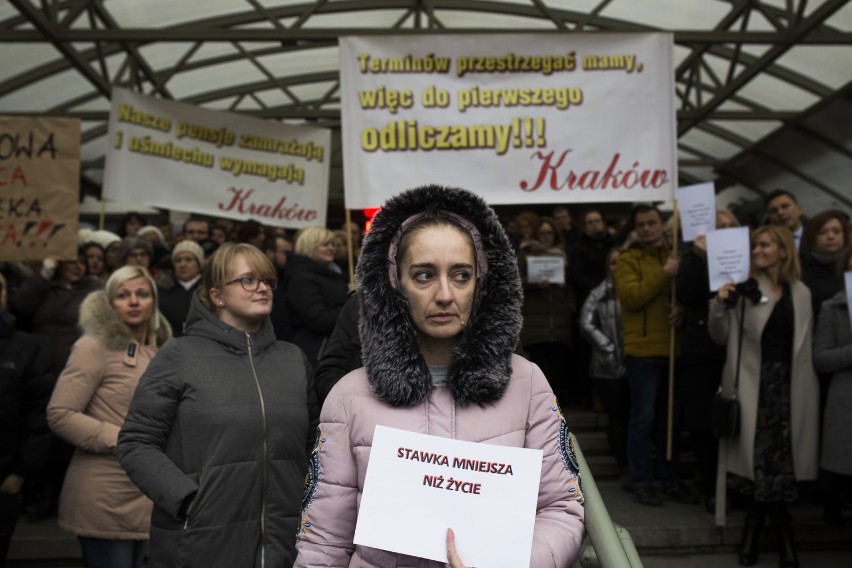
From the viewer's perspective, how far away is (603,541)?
7.27 feet

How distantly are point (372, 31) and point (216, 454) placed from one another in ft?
19.2

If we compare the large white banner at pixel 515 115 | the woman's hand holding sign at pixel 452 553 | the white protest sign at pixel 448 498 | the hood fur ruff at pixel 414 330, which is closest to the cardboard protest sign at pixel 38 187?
the large white banner at pixel 515 115

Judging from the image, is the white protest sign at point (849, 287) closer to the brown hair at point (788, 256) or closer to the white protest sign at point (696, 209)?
the brown hair at point (788, 256)

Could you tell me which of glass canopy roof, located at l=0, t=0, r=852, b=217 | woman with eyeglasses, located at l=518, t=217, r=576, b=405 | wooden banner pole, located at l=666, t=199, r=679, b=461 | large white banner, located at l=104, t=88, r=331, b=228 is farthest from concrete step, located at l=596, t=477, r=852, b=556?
glass canopy roof, located at l=0, t=0, r=852, b=217

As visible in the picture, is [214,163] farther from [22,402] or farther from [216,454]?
[216,454]

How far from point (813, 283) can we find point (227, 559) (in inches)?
156

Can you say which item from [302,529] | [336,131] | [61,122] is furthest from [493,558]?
[336,131]

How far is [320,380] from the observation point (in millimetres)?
3732

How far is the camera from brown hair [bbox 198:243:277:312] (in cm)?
341

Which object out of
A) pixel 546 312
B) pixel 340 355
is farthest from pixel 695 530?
pixel 340 355

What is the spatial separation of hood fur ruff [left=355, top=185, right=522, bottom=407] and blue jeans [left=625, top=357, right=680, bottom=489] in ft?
13.2

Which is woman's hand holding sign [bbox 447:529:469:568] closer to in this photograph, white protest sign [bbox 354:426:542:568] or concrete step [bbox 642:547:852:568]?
white protest sign [bbox 354:426:542:568]

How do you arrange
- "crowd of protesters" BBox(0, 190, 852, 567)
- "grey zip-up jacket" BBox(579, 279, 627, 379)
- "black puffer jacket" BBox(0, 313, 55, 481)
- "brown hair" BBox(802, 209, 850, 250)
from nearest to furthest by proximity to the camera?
1. "crowd of protesters" BBox(0, 190, 852, 567)
2. "black puffer jacket" BBox(0, 313, 55, 481)
3. "brown hair" BBox(802, 209, 850, 250)
4. "grey zip-up jacket" BBox(579, 279, 627, 379)

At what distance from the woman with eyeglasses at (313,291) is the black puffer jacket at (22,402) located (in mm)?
1434
